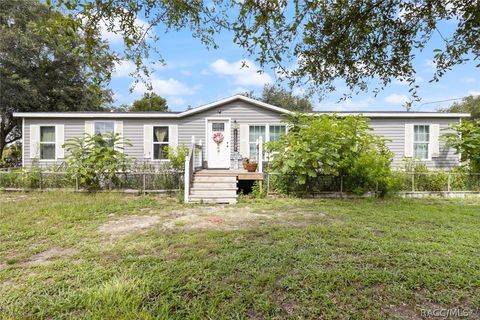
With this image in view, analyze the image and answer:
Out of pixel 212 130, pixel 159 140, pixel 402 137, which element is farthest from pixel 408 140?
pixel 159 140

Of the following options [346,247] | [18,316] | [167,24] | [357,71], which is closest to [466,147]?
[346,247]

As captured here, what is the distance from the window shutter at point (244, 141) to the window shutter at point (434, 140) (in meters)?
7.23

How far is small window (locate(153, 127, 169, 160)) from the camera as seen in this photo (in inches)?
452

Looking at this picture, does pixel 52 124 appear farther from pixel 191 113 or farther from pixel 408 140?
pixel 408 140

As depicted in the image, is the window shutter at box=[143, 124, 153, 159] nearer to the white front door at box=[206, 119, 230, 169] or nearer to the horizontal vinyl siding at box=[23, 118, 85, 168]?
the white front door at box=[206, 119, 230, 169]

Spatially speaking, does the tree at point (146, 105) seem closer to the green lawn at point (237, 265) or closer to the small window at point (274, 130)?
the small window at point (274, 130)

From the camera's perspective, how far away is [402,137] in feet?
37.6

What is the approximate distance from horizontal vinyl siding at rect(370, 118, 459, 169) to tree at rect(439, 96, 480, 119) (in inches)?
935

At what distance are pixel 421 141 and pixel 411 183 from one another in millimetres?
4051

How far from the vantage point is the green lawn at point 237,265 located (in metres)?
2.35

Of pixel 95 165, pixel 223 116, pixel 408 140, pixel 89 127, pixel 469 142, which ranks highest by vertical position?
pixel 223 116

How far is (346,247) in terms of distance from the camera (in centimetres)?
365

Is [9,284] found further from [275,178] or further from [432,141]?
[432,141]

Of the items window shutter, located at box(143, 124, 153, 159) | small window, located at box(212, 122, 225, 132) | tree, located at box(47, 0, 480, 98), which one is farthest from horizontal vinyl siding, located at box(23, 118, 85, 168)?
tree, located at box(47, 0, 480, 98)
